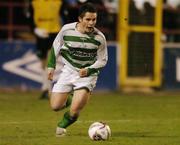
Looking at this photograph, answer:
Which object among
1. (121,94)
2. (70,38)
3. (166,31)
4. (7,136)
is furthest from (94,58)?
(166,31)

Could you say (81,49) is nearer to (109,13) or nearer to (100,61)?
(100,61)

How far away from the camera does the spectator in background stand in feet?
64.5

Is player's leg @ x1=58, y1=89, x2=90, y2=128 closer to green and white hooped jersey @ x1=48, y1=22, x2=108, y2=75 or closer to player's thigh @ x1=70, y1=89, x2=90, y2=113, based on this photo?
player's thigh @ x1=70, y1=89, x2=90, y2=113

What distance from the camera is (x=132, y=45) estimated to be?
74.5 ft

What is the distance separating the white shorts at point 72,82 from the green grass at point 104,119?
71cm

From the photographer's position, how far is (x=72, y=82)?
12227mm

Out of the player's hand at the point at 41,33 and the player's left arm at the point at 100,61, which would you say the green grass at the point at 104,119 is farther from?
the player's hand at the point at 41,33

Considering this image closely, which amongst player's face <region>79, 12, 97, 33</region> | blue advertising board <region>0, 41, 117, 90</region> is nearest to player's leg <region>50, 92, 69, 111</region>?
player's face <region>79, 12, 97, 33</region>

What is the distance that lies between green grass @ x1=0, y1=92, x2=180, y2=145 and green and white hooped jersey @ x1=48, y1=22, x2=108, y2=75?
1.08 m

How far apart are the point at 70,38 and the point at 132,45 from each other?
10569mm

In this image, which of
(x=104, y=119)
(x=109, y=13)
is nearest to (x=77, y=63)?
(x=104, y=119)

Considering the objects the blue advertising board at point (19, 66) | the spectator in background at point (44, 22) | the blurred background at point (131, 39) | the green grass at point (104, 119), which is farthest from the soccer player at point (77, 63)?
the blurred background at point (131, 39)

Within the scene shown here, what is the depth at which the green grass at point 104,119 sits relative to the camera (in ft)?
38.1

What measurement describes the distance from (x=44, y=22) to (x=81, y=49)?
7754 millimetres
